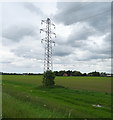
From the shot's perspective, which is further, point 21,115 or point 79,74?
point 79,74

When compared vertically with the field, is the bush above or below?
above

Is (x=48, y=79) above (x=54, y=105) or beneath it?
above

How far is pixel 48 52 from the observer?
33625mm

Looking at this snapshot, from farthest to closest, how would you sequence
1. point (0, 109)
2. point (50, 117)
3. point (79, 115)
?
1. point (79, 115)
2. point (0, 109)
3. point (50, 117)

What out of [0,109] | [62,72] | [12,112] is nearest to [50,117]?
[12,112]

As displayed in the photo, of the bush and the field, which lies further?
the bush

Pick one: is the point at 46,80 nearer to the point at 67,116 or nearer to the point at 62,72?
the point at 67,116

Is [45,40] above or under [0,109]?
above

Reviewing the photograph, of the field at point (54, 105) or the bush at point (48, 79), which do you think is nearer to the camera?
the field at point (54, 105)

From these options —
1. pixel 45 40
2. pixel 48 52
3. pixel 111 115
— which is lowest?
pixel 111 115

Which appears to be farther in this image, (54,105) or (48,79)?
(48,79)

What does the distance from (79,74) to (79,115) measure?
127m

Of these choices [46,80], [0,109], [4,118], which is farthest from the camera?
[46,80]

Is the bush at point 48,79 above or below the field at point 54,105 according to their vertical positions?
above
